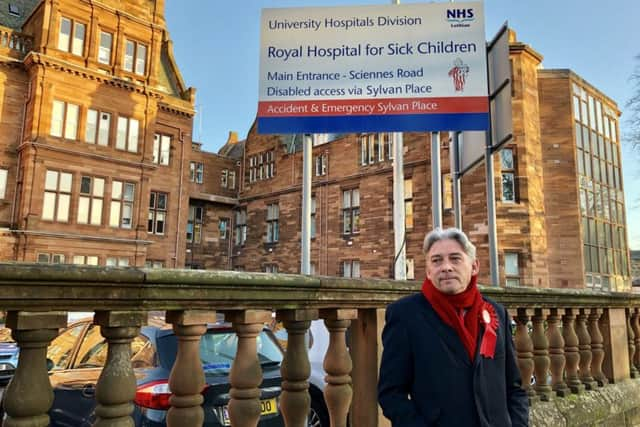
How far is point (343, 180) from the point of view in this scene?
83.1ft

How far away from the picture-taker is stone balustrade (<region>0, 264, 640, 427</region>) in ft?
4.89

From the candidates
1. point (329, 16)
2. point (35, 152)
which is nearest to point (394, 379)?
point (329, 16)

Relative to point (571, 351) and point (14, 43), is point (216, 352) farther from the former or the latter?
point (14, 43)

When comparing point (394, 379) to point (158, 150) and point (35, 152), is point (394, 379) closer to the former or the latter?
point (35, 152)

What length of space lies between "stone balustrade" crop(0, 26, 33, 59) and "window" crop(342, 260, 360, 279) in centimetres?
1749

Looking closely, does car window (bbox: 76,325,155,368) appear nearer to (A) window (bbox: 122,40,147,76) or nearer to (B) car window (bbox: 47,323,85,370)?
(B) car window (bbox: 47,323,85,370)

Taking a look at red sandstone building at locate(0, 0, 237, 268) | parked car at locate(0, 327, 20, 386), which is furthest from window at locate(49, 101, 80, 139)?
parked car at locate(0, 327, 20, 386)

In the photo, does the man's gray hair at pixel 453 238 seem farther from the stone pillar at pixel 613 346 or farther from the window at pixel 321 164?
the window at pixel 321 164

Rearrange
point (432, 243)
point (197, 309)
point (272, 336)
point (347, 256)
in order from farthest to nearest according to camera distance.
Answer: point (347, 256) → point (272, 336) → point (432, 243) → point (197, 309)

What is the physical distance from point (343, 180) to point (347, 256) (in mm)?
4015

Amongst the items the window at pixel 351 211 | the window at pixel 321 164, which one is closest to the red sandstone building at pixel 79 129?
the window at pixel 321 164

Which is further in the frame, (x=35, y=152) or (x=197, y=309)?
(x=35, y=152)

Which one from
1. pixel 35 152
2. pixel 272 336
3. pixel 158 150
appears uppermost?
pixel 158 150

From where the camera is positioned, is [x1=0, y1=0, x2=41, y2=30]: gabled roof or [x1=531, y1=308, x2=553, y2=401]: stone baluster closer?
[x1=531, y1=308, x2=553, y2=401]: stone baluster
